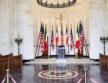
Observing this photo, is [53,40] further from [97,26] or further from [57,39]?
[97,26]

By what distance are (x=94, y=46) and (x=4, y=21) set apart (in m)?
6.94

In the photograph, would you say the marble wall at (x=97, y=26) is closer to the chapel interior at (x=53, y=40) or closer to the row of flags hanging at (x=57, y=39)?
the chapel interior at (x=53, y=40)

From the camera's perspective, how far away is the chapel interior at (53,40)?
22.5ft

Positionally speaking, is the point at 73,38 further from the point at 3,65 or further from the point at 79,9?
the point at 3,65

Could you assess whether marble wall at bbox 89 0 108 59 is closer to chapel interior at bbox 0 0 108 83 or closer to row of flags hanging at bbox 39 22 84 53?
chapel interior at bbox 0 0 108 83

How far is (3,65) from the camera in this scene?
7012 mm

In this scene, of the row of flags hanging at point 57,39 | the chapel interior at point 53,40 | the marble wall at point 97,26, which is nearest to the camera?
the chapel interior at point 53,40

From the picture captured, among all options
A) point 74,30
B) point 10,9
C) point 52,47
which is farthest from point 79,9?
point 10,9

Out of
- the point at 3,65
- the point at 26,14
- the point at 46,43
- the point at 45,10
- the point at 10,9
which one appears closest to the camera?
the point at 3,65

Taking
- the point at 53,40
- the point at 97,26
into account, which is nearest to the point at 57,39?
the point at 53,40

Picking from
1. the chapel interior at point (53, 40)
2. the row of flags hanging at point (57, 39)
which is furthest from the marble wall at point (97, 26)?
the row of flags hanging at point (57, 39)

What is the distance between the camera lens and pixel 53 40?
49.2 feet

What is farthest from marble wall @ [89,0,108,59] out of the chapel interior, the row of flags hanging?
the row of flags hanging

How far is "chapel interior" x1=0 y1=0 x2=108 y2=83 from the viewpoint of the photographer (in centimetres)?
684
